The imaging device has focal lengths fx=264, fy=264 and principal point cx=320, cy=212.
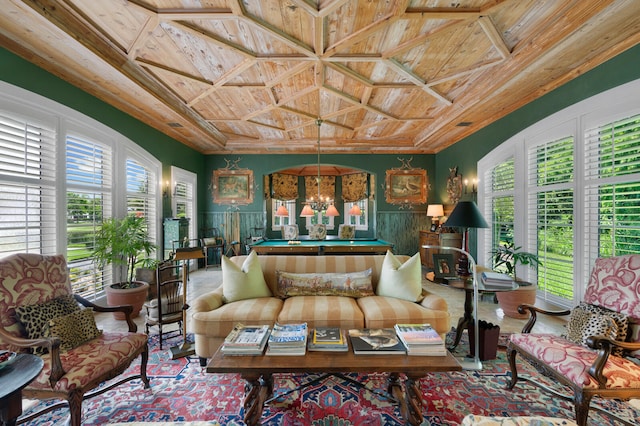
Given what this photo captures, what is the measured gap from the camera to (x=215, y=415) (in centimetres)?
189

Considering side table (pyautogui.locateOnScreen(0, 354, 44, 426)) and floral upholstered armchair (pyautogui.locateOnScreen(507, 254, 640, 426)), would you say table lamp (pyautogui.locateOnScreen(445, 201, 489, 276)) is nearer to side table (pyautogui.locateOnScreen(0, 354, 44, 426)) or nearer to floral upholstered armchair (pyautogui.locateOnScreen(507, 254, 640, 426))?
floral upholstered armchair (pyautogui.locateOnScreen(507, 254, 640, 426))

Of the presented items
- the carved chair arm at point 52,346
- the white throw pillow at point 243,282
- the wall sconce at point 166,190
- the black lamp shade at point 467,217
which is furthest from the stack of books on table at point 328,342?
the wall sconce at point 166,190

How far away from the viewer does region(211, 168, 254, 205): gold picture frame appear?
739 cm

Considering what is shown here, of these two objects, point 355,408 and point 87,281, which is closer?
point 355,408

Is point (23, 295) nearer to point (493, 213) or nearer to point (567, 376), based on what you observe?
point (567, 376)

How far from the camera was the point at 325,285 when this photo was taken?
2934 mm

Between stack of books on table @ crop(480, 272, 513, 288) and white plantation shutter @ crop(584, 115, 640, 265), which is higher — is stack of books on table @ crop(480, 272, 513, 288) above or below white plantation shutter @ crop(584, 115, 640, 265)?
below

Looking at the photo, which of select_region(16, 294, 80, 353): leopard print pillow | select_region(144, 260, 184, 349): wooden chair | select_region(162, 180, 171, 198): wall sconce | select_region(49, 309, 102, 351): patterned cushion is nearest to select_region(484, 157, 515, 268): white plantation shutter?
select_region(144, 260, 184, 349): wooden chair

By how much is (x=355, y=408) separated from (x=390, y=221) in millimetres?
5884

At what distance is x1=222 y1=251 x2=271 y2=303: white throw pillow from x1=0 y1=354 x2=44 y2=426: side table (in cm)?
146

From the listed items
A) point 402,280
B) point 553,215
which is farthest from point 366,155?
point 402,280

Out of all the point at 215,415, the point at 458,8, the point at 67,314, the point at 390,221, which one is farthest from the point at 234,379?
the point at 390,221

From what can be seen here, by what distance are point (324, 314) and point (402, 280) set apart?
0.92 m

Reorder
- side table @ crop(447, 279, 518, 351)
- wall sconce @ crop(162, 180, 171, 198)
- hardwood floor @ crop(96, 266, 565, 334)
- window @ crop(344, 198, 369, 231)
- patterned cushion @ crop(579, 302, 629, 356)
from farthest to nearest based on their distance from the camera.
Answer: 1. window @ crop(344, 198, 369, 231)
2. wall sconce @ crop(162, 180, 171, 198)
3. hardwood floor @ crop(96, 266, 565, 334)
4. side table @ crop(447, 279, 518, 351)
5. patterned cushion @ crop(579, 302, 629, 356)
